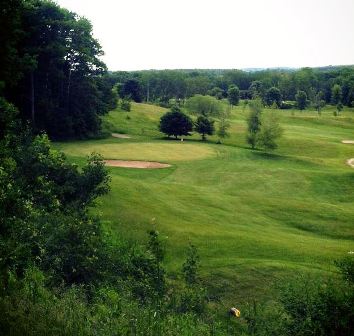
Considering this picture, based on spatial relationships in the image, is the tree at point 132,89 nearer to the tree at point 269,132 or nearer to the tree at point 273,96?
the tree at point 273,96

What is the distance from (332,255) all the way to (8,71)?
2142 centimetres

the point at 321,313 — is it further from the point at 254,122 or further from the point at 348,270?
the point at 254,122

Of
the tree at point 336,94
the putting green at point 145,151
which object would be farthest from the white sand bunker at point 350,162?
the tree at point 336,94

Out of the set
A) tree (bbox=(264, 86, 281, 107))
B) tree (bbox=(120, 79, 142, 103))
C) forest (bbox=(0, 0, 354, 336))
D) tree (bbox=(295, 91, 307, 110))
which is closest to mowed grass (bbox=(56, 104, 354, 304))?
forest (bbox=(0, 0, 354, 336))

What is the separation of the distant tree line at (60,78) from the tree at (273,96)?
87.3 meters

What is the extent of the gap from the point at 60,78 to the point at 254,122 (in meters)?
33.8

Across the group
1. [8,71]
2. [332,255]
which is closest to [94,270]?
[8,71]

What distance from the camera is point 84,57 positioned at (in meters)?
70.6

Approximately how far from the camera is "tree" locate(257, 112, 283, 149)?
2933 inches

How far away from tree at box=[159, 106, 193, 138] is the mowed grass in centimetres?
396

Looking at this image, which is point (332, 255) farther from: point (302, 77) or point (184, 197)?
point (302, 77)

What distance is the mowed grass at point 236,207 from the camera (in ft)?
81.9

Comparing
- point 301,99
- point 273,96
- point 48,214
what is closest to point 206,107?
point 301,99

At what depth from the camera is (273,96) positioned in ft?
498
